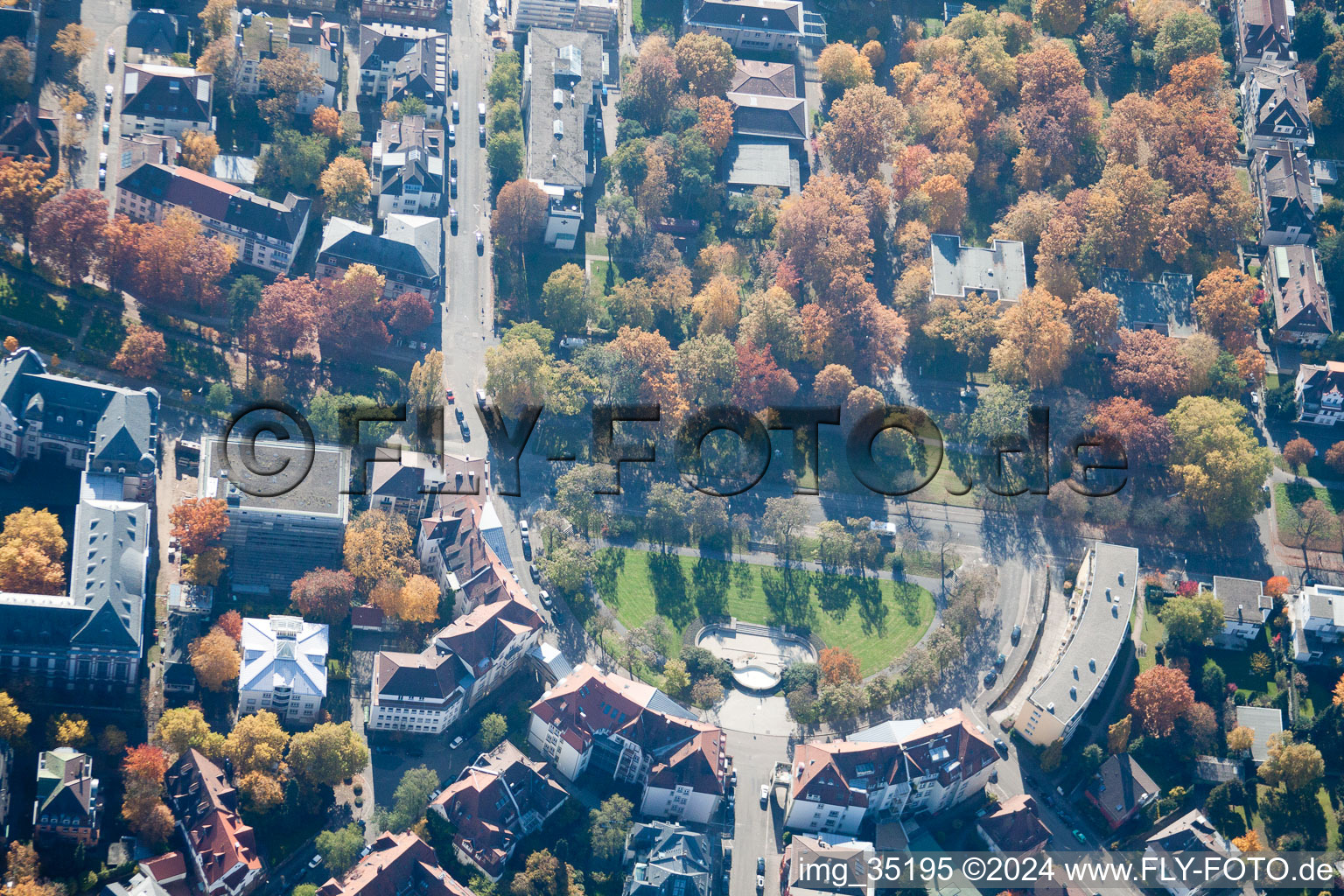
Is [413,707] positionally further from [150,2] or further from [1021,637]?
[150,2]

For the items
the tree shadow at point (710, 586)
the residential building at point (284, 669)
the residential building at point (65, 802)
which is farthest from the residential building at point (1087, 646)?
the residential building at point (65, 802)

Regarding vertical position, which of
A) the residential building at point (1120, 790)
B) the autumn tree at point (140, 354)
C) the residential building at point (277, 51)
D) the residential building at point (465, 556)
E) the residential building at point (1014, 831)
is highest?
the residential building at point (277, 51)

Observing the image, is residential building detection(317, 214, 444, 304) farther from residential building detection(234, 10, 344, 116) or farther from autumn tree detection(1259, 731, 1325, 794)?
autumn tree detection(1259, 731, 1325, 794)

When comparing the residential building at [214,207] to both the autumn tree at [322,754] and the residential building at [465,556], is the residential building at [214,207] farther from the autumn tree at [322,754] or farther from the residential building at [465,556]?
the autumn tree at [322,754]

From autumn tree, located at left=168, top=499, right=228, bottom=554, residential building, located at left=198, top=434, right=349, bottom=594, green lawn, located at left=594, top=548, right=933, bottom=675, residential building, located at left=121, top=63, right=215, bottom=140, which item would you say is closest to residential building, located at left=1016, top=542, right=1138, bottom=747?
green lawn, located at left=594, top=548, right=933, bottom=675

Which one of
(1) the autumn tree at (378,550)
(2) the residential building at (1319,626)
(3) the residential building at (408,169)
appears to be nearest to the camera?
(1) the autumn tree at (378,550)

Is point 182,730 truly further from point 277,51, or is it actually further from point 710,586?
point 277,51
